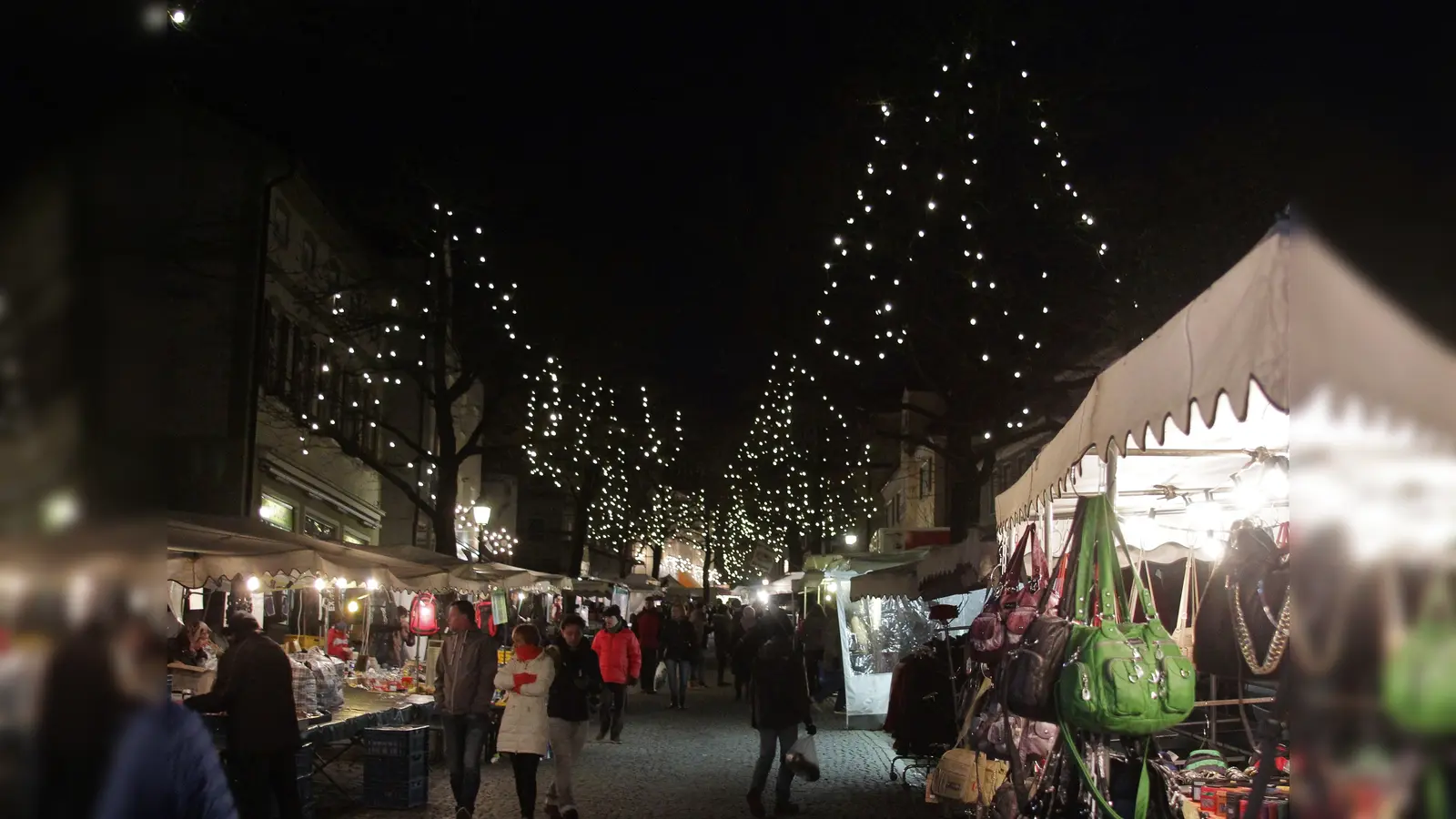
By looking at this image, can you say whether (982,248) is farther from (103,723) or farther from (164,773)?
(103,723)

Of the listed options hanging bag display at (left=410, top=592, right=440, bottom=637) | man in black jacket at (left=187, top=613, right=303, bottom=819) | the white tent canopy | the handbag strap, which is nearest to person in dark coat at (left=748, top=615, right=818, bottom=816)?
man in black jacket at (left=187, top=613, right=303, bottom=819)

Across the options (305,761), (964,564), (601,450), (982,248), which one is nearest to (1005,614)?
(964,564)

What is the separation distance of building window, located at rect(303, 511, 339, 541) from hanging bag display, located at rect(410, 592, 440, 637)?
6.75 metres

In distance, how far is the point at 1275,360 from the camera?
3162 millimetres

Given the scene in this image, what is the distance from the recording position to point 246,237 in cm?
2414

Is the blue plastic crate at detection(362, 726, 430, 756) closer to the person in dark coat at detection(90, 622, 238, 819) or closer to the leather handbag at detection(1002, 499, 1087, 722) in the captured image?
the leather handbag at detection(1002, 499, 1087, 722)

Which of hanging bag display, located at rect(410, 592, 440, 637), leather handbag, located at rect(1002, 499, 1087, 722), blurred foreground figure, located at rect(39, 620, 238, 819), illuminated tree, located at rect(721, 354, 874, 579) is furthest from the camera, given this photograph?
illuminated tree, located at rect(721, 354, 874, 579)

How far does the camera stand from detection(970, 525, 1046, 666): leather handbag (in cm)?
691

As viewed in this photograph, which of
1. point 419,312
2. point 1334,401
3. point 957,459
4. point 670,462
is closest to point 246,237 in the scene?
point 419,312

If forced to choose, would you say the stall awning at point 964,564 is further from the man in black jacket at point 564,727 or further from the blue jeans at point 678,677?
the blue jeans at point 678,677

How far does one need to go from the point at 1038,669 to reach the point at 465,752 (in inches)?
282

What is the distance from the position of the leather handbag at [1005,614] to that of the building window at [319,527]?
77.0 ft

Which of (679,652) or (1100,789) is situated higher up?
(1100,789)

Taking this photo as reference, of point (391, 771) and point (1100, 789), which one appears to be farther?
point (391, 771)
